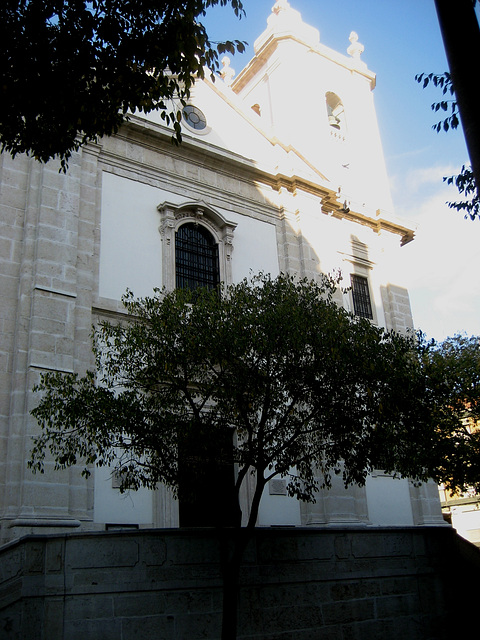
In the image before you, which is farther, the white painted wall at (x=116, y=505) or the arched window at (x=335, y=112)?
the arched window at (x=335, y=112)

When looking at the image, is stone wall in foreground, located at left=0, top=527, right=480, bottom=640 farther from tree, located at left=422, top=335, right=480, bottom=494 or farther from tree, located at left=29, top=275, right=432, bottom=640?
tree, located at left=422, top=335, right=480, bottom=494

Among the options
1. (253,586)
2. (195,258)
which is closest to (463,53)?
(253,586)

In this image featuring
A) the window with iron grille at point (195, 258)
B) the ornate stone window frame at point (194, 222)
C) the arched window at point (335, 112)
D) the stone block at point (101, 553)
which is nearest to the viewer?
the stone block at point (101, 553)

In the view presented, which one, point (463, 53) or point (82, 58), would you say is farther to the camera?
point (82, 58)

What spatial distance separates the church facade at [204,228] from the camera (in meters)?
12.0

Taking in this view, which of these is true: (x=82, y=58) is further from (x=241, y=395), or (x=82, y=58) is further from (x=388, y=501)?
(x=388, y=501)

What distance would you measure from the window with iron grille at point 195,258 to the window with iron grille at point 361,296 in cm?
477

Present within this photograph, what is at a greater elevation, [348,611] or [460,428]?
[460,428]

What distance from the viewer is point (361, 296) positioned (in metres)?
19.2

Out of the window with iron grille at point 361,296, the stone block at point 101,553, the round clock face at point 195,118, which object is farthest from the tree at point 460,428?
the round clock face at point 195,118

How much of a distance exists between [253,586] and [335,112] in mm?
17234

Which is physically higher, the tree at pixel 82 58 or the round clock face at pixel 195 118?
the round clock face at pixel 195 118

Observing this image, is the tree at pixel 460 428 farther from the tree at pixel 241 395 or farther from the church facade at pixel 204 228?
the tree at pixel 241 395

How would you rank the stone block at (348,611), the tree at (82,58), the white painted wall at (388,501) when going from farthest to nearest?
the white painted wall at (388,501), the stone block at (348,611), the tree at (82,58)
